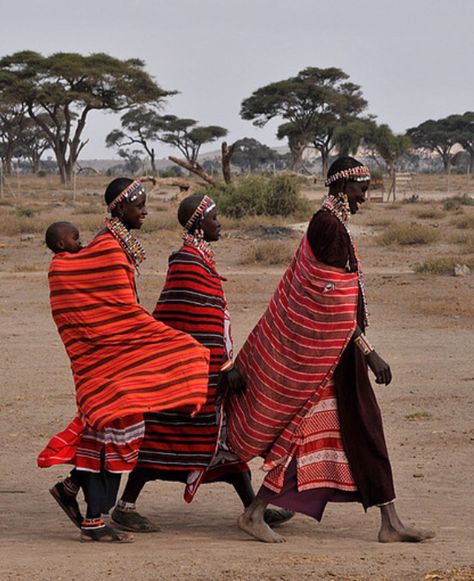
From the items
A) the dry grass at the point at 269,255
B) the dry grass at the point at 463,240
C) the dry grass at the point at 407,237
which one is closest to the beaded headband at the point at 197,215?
the dry grass at the point at 269,255

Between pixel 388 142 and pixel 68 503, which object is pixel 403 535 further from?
pixel 388 142

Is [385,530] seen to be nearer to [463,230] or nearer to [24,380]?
[24,380]

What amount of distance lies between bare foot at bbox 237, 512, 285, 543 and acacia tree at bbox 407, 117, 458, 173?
6120 cm

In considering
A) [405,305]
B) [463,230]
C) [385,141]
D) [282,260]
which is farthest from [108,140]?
[405,305]

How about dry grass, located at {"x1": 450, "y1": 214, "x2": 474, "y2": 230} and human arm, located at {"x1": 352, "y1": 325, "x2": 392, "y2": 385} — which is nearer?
human arm, located at {"x1": 352, "y1": 325, "x2": 392, "y2": 385}

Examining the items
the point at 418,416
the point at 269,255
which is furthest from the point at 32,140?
the point at 418,416

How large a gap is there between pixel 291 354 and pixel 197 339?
0.40 m

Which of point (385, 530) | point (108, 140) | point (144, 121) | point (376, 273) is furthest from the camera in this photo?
point (108, 140)

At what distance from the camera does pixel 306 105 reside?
177 ft

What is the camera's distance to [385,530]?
485 centimetres

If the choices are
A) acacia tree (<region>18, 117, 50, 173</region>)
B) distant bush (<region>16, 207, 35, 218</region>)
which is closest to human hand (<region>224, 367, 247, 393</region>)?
distant bush (<region>16, 207, 35, 218</region>)

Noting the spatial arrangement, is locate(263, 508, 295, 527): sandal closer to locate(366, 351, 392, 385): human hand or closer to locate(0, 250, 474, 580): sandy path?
locate(0, 250, 474, 580): sandy path

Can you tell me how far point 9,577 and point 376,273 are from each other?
1259cm

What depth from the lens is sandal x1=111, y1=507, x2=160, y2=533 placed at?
508 cm
